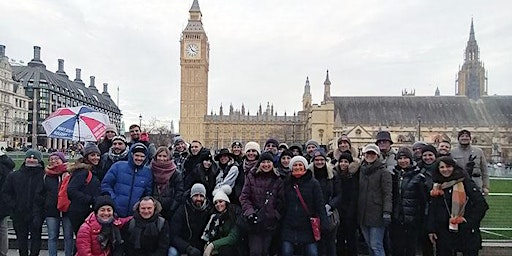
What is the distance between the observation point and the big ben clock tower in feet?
291

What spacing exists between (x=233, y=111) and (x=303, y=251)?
93.3 meters

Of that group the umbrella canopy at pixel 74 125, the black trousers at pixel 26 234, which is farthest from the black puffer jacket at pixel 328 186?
the umbrella canopy at pixel 74 125

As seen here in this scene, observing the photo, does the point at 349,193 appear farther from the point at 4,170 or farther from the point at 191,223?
the point at 4,170

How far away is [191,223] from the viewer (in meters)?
5.50

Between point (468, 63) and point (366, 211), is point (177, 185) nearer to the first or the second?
point (366, 211)

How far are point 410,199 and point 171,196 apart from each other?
3074mm

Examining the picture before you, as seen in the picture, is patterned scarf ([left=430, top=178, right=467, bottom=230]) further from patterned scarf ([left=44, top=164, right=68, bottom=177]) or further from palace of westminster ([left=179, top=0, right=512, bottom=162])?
palace of westminster ([left=179, top=0, right=512, bottom=162])

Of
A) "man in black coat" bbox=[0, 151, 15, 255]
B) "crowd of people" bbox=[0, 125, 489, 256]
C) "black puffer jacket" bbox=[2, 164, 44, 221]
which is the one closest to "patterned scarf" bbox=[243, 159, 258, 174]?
"crowd of people" bbox=[0, 125, 489, 256]

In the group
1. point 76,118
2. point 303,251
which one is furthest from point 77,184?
point 76,118

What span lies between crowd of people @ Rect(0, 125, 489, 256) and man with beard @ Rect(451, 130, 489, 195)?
0.02 meters

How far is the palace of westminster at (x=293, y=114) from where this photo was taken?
213 ft

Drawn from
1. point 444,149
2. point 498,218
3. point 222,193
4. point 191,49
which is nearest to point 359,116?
point 191,49

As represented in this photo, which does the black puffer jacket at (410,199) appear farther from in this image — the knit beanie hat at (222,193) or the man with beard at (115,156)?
the man with beard at (115,156)

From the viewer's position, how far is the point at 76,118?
962 cm
